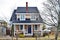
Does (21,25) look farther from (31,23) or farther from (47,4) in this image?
(47,4)

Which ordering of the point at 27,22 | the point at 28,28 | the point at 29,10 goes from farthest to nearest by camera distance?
Result: the point at 29,10 → the point at 28,28 → the point at 27,22

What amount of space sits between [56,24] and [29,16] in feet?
54.4

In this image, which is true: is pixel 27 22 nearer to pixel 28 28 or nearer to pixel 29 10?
pixel 28 28

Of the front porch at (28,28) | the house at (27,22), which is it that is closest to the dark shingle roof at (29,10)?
the house at (27,22)

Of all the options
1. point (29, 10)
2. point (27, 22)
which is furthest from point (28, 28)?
point (29, 10)

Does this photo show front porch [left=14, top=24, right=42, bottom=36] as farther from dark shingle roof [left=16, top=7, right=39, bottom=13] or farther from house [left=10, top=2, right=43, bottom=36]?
dark shingle roof [left=16, top=7, right=39, bottom=13]

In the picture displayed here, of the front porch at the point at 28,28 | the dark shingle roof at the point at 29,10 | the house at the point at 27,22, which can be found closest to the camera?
the house at the point at 27,22

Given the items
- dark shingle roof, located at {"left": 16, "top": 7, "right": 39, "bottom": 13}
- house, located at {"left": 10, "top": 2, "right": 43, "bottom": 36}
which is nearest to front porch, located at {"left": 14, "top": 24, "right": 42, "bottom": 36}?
house, located at {"left": 10, "top": 2, "right": 43, "bottom": 36}

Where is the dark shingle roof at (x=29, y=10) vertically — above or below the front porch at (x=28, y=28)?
above

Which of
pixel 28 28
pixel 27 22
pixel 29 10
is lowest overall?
pixel 28 28

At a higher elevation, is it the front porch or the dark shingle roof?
the dark shingle roof

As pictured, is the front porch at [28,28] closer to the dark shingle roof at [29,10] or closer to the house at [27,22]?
the house at [27,22]

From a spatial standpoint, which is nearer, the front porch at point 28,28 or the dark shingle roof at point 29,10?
the front porch at point 28,28

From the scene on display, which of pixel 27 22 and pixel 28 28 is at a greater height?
pixel 27 22
